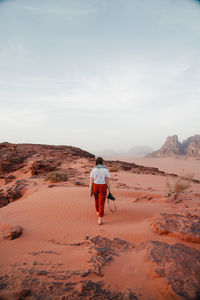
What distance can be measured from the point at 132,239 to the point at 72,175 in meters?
7.79

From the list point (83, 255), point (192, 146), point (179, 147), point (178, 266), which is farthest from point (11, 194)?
point (179, 147)

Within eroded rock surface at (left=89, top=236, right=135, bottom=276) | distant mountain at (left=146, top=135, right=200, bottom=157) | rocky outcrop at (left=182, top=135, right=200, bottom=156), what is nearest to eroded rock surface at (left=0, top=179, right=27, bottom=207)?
eroded rock surface at (left=89, top=236, right=135, bottom=276)

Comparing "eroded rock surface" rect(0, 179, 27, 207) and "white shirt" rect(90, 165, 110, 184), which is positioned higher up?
"white shirt" rect(90, 165, 110, 184)

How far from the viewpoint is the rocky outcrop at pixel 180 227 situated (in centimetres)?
323

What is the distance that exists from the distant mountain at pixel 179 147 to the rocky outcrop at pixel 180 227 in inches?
1828

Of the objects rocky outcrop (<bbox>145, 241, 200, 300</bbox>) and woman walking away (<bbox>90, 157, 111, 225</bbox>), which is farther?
woman walking away (<bbox>90, 157, 111, 225</bbox>)

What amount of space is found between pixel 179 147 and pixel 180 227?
170 feet

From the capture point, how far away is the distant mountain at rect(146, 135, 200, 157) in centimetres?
4667

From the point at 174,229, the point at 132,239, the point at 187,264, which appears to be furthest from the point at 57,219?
the point at 187,264

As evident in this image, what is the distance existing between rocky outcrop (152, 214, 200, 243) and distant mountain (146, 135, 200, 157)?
152ft

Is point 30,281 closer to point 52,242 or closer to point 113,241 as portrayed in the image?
point 52,242

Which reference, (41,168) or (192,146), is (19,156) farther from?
(192,146)

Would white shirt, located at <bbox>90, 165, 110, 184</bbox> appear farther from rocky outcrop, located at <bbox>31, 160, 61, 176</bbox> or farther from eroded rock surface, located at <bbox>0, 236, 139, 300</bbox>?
rocky outcrop, located at <bbox>31, 160, 61, 176</bbox>

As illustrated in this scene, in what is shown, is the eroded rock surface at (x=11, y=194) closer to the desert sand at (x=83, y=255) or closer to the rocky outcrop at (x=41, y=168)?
the desert sand at (x=83, y=255)
